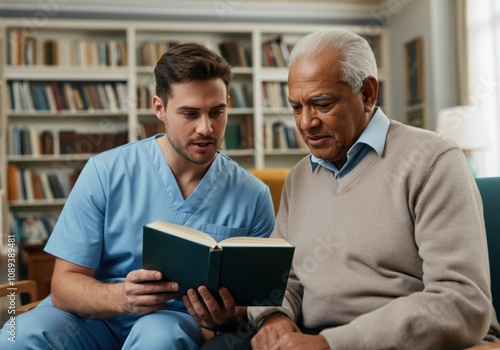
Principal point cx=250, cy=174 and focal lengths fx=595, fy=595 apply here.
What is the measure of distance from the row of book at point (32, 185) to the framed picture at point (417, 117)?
3.08 metres

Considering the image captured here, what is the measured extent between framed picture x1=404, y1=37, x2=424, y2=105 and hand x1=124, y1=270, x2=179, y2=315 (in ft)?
14.4

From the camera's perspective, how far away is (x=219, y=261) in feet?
4.06

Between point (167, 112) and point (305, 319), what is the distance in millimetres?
708

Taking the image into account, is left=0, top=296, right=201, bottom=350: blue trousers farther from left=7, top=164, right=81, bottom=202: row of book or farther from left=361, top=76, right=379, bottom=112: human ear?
left=7, top=164, right=81, bottom=202: row of book

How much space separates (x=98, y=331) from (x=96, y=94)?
404 centimetres

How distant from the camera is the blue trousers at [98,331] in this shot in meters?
1.42

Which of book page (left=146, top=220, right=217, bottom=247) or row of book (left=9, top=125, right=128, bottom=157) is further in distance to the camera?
row of book (left=9, top=125, right=128, bottom=157)

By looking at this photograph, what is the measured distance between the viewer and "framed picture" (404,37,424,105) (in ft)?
17.4

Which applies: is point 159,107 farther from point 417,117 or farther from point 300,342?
point 417,117

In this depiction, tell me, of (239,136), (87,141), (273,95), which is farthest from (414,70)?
(87,141)


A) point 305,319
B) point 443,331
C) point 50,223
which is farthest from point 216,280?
point 50,223

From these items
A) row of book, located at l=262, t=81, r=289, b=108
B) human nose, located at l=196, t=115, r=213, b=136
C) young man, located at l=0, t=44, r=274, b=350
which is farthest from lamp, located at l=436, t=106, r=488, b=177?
human nose, located at l=196, t=115, r=213, b=136

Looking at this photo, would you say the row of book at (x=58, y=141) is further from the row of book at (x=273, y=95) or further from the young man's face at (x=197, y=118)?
the young man's face at (x=197, y=118)

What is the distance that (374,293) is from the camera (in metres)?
1.33
